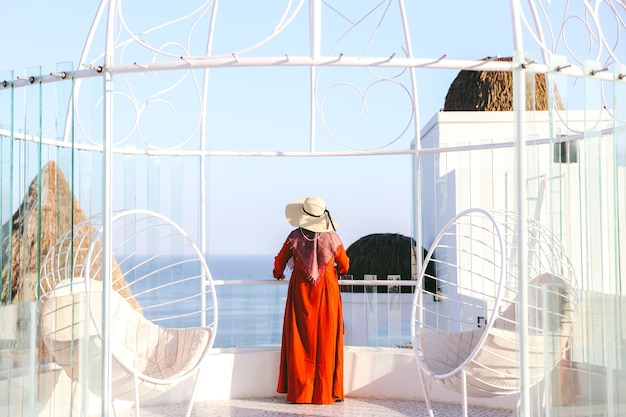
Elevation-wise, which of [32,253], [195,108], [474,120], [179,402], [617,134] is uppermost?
[195,108]

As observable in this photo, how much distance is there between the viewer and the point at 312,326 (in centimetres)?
598

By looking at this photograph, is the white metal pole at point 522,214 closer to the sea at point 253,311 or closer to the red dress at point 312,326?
the red dress at point 312,326

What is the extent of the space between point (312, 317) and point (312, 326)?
0.06 m

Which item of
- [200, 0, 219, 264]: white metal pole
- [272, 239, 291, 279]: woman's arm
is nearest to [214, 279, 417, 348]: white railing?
[272, 239, 291, 279]: woman's arm

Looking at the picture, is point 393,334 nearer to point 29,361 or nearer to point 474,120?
point 29,361

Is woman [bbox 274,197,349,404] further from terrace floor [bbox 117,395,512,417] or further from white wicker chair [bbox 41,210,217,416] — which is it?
white wicker chair [bbox 41,210,217,416]

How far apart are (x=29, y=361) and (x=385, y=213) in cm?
2746

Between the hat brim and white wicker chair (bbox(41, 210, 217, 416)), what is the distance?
2.52 ft

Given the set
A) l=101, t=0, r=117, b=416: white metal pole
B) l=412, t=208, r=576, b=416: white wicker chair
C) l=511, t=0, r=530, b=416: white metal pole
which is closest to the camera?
l=412, t=208, r=576, b=416: white wicker chair

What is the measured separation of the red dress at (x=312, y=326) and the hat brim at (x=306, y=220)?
0.05 m

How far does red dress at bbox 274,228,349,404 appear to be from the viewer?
5.96 m

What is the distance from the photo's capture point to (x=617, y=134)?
3430 mm

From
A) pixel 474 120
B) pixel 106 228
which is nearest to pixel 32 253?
pixel 106 228

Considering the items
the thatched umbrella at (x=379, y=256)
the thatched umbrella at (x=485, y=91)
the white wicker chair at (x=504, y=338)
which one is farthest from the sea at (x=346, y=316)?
the thatched umbrella at (x=485, y=91)
